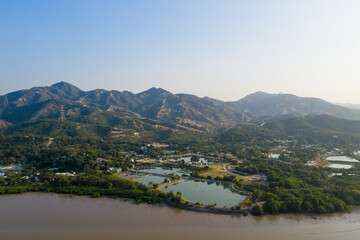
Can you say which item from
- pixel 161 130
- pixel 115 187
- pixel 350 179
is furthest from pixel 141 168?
pixel 161 130

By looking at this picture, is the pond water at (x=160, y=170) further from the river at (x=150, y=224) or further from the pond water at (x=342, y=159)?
the pond water at (x=342, y=159)

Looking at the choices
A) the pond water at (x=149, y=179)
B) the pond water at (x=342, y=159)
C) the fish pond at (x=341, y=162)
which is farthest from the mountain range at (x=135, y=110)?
the fish pond at (x=341, y=162)

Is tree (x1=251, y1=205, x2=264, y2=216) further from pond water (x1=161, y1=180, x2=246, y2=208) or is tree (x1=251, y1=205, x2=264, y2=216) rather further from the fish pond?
the fish pond

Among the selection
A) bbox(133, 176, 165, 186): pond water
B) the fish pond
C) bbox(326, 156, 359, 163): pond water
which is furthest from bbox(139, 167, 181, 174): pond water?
bbox(326, 156, 359, 163): pond water

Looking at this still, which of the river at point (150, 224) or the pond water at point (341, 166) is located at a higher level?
the pond water at point (341, 166)

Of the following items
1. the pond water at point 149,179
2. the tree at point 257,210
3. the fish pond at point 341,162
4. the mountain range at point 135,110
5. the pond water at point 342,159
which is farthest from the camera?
the mountain range at point 135,110

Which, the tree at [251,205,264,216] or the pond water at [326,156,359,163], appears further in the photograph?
the pond water at [326,156,359,163]
